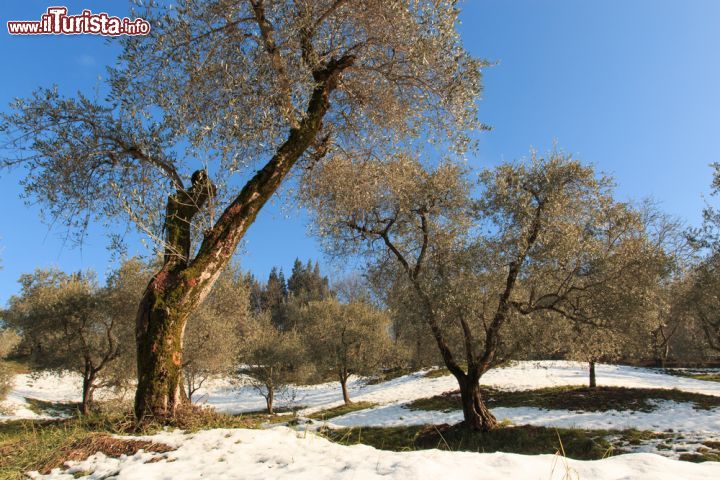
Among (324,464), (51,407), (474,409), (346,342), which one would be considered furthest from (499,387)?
(51,407)

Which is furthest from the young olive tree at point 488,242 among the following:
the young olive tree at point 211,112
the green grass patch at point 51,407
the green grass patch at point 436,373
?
the green grass patch at point 51,407

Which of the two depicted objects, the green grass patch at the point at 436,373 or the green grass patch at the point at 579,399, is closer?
the green grass patch at the point at 579,399

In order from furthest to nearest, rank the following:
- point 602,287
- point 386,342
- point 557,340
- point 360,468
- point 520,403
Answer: point 386,342, point 520,403, point 557,340, point 602,287, point 360,468

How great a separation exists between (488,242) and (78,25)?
44.1 feet

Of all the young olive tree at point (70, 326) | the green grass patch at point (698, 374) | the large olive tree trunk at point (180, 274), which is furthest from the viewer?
the green grass patch at point (698, 374)

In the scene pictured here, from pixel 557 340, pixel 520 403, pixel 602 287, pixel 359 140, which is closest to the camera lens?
pixel 359 140

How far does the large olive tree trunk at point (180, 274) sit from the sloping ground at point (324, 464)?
928mm

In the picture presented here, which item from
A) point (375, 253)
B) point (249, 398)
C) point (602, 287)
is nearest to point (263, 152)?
point (375, 253)

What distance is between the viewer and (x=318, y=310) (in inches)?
1626

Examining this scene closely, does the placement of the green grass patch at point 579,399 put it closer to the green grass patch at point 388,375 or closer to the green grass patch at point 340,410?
the green grass patch at point 340,410

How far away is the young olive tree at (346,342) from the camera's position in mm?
38531

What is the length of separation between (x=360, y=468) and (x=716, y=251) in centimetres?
2450

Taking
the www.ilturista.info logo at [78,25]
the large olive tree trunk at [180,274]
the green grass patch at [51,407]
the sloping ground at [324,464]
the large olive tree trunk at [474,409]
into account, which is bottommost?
the green grass patch at [51,407]

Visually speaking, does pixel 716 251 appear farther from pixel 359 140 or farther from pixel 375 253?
pixel 359 140
